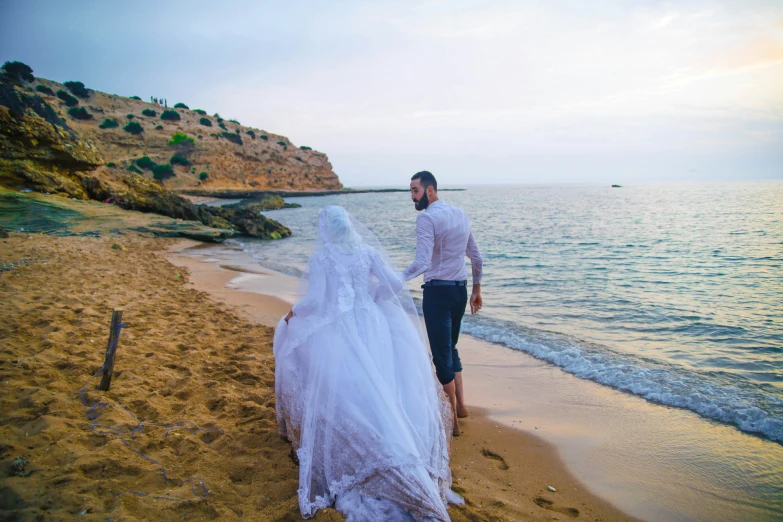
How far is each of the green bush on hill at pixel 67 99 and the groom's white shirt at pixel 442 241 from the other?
211 ft

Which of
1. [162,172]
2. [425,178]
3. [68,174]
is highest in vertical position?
[162,172]

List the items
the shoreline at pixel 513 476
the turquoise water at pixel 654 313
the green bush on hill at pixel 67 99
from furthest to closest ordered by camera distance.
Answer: the green bush on hill at pixel 67 99 < the turquoise water at pixel 654 313 < the shoreline at pixel 513 476

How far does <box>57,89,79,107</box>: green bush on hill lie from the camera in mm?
52281

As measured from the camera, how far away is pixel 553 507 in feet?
9.99

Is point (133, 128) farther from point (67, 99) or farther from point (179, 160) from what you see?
point (67, 99)

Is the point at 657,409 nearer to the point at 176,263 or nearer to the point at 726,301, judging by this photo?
the point at 726,301

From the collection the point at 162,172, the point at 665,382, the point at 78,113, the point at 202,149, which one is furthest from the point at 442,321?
the point at 78,113

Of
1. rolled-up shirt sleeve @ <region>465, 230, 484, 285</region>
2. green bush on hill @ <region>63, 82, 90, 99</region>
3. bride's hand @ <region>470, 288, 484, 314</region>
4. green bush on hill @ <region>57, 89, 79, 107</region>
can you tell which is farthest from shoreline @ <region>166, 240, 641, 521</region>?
green bush on hill @ <region>63, 82, 90, 99</region>

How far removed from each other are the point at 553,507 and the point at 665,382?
3.09 metres

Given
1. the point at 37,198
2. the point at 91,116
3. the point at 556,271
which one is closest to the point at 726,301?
the point at 556,271

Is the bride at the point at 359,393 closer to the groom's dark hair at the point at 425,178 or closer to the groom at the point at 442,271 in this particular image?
the groom at the point at 442,271

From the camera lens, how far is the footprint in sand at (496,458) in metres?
3.55

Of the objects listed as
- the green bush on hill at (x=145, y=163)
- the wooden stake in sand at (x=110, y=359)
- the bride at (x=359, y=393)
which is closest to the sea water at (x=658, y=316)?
the bride at (x=359, y=393)

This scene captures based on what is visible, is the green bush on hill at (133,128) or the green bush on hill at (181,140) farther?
the green bush on hill at (181,140)
